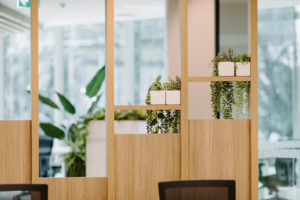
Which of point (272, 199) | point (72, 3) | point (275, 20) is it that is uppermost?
point (72, 3)

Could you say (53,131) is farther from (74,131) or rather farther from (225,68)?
(225,68)

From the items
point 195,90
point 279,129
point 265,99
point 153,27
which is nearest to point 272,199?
point 279,129

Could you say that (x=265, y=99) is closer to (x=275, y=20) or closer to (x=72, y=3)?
(x=275, y=20)

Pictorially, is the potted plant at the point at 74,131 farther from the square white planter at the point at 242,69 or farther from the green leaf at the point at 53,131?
the square white planter at the point at 242,69

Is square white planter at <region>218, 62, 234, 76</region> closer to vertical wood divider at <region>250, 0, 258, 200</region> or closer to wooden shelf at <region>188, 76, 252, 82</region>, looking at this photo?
wooden shelf at <region>188, 76, 252, 82</region>

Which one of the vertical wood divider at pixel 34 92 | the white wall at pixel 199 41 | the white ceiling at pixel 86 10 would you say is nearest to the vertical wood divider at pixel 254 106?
the white wall at pixel 199 41

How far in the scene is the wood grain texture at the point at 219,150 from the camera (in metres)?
3.18

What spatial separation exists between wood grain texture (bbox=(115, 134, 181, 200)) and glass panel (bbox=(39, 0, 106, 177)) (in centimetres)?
34

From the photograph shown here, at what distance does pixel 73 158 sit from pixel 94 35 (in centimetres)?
221

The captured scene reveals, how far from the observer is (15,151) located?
3.13 m

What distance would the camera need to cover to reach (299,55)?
3.84 meters

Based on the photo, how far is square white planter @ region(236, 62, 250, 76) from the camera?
320 centimetres

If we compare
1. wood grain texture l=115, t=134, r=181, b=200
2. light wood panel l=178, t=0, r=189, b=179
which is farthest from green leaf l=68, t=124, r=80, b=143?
light wood panel l=178, t=0, r=189, b=179

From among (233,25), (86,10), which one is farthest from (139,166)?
(86,10)
